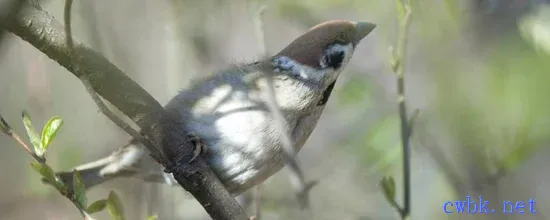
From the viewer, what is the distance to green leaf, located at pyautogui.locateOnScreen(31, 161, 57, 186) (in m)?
1.61

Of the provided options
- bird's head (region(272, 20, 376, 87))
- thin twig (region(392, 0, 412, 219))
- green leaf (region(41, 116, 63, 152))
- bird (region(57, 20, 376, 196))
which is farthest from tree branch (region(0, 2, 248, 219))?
bird's head (region(272, 20, 376, 87))

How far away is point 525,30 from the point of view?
2.23m

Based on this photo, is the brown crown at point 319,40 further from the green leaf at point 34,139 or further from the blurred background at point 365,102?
the green leaf at point 34,139

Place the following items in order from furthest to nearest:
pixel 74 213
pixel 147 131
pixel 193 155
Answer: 1. pixel 74 213
2. pixel 193 155
3. pixel 147 131

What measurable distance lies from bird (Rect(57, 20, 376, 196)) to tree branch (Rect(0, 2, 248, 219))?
34 centimetres

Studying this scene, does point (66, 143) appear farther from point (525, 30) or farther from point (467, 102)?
point (525, 30)

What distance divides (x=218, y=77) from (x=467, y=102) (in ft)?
3.63

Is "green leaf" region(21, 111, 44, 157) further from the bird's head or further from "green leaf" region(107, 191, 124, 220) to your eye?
the bird's head

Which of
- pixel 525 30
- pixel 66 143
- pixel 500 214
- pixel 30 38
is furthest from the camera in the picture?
pixel 66 143

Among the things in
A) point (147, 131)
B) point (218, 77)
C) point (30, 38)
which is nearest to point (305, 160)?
point (218, 77)

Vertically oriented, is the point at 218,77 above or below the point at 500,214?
above

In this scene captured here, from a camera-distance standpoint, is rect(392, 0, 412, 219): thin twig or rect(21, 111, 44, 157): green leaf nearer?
rect(21, 111, 44, 157): green leaf

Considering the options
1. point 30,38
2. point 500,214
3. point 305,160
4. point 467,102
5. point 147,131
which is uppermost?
point 30,38

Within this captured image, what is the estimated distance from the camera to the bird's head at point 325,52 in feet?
8.24
